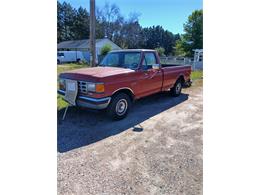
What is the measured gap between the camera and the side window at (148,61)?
529 centimetres

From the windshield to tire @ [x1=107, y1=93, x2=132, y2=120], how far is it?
868 mm

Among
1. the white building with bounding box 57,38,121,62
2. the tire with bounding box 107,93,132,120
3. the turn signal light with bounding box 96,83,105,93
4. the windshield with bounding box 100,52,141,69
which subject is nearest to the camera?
the turn signal light with bounding box 96,83,105,93

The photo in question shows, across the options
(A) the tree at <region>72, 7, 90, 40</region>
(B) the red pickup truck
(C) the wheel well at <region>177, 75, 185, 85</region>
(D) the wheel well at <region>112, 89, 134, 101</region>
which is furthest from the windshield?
(A) the tree at <region>72, 7, 90, 40</region>

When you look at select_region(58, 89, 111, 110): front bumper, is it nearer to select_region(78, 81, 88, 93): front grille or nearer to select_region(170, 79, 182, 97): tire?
select_region(78, 81, 88, 93): front grille

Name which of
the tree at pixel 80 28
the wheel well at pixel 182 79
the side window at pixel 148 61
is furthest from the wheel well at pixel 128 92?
the tree at pixel 80 28

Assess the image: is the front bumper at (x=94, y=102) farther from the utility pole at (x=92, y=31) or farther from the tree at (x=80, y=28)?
the tree at (x=80, y=28)

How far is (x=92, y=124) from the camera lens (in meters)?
4.36

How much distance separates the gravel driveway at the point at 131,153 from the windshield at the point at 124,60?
1.22 m

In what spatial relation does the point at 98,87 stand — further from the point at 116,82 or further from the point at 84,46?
the point at 84,46

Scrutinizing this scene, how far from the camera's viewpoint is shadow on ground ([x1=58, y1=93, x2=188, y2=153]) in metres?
3.61

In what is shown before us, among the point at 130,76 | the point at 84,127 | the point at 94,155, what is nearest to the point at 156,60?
the point at 130,76
